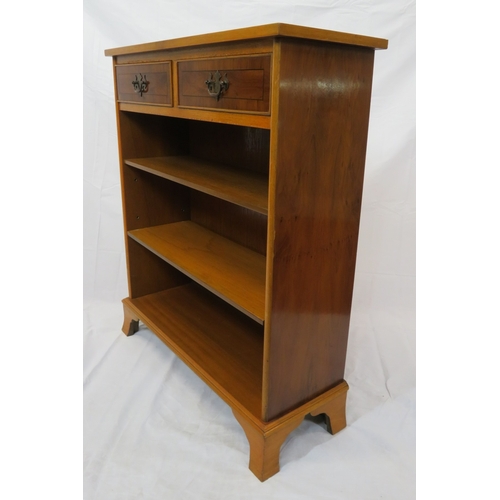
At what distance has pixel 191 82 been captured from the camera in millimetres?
1552

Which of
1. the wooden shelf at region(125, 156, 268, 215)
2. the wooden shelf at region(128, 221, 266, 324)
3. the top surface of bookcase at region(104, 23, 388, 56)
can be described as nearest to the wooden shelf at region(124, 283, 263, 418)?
the wooden shelf at region(128, 221, 266, 324)

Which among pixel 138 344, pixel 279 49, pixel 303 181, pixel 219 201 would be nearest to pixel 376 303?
pixel 219 201

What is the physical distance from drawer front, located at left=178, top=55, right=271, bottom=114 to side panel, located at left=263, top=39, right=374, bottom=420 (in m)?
0.08

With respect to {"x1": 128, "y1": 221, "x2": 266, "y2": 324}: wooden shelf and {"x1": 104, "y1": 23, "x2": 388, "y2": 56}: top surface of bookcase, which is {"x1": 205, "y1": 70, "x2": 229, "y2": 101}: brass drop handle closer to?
{"x1": 104, "y1": 23, "x2": 388, "y2": 56}: top surface of bookcase

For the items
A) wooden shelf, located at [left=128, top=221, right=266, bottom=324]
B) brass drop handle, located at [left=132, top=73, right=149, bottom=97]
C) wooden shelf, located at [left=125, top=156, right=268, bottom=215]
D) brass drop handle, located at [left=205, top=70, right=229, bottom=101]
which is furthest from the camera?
brass drop handle, located at [left=132, top=73, right=149, bottom=97]

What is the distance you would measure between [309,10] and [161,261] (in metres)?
1.45

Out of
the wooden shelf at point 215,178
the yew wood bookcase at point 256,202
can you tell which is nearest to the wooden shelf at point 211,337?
the yew wood bookcase at point 256,202

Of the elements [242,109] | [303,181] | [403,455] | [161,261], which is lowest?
[403,455]

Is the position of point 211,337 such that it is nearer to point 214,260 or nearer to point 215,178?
point 214,260

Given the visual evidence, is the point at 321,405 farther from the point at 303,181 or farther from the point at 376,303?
the point at 376,303

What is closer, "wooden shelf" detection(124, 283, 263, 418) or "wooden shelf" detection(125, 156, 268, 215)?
"wooden shelf" detection(125, 156, 268, 215)

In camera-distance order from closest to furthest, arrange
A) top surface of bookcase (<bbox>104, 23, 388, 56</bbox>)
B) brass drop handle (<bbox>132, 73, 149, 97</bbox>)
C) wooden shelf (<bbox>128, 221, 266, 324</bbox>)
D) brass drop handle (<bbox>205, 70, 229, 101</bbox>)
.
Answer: top surface of bookcase (<bbox>104, 23, 388, 56</bbox>) < brass drop handle (<bbox>205, 70, 229, 101</bbox>) < wooden shelf (<bbox>128, 221, 266, 324</bbox>) < brass drop handle (<bbox>132, 73, 149, 97</bbox>)

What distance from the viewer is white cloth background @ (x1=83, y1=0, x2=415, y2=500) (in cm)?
156

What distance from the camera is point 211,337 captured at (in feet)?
6.66
